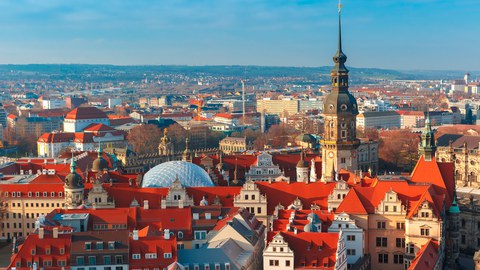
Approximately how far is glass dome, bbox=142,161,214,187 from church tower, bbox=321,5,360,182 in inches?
507

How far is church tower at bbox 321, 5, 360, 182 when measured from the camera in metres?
83.4

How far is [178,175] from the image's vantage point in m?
79.9

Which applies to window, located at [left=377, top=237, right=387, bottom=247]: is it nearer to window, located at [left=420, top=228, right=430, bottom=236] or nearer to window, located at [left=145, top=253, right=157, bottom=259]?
window, located at [left=420, top=228, right=430, bottom=236]

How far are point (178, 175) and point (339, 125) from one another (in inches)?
697

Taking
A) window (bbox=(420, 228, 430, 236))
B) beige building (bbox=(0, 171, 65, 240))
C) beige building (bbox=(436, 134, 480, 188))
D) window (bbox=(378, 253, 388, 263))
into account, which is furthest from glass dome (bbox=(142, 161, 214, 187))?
beige building (bbox=(436, 134, 480, 188))

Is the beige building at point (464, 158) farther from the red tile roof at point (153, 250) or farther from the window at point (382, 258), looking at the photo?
the red tile roof at point (153, 250)

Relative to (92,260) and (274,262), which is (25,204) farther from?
(274,262)

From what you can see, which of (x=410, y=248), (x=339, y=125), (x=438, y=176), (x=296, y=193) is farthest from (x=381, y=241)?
(x=339, y=125)

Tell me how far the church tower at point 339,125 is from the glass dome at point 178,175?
1288 cm

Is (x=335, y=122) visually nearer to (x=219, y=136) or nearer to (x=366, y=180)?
(x=366, y=180)

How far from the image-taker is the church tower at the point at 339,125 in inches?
3282

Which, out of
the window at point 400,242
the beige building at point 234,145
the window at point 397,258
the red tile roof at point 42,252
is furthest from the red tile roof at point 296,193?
the beige building at point 234,145

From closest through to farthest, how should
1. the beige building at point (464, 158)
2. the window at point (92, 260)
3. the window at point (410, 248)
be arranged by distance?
the window at point (92, 260) → the window at point (410, 248) → the beige building at point (464, 158)

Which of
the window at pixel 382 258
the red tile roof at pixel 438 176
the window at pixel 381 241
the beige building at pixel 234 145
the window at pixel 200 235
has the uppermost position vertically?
the red tile roof at pixel 438 176
